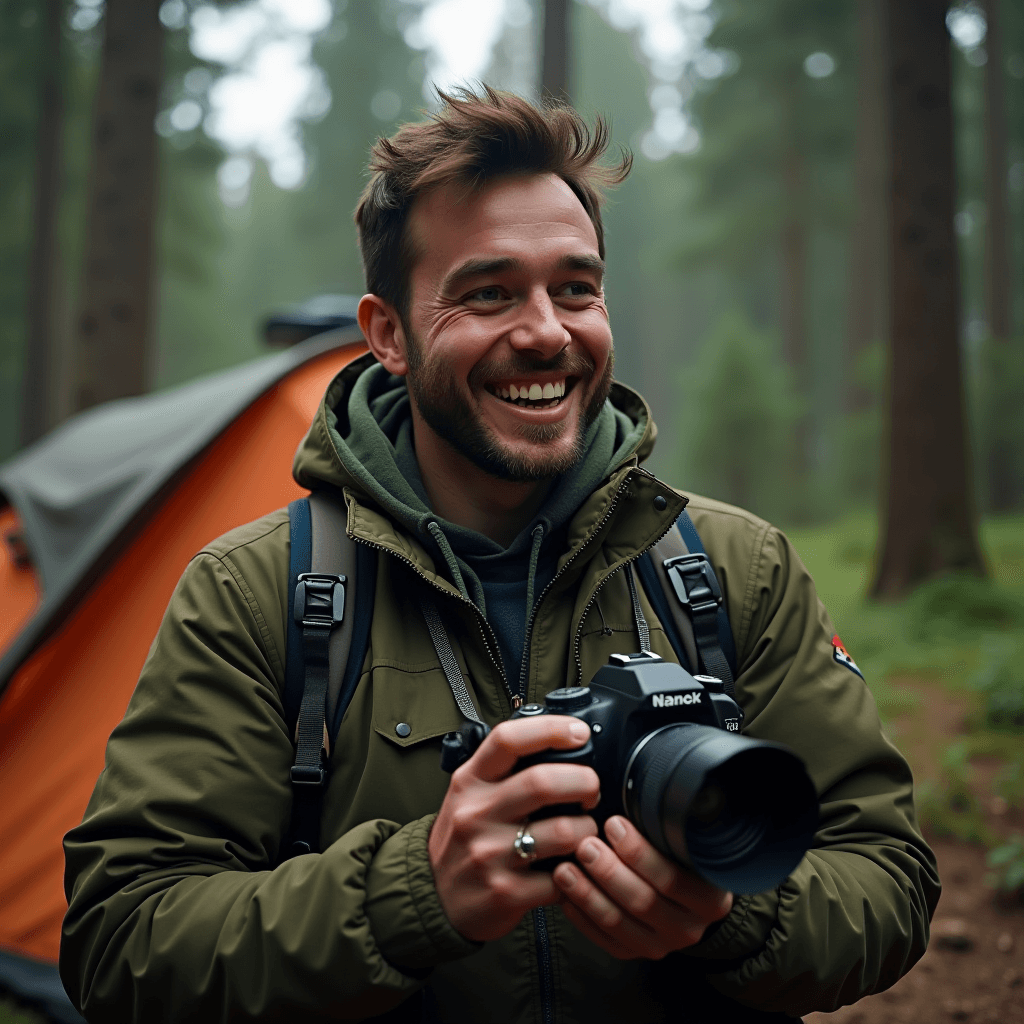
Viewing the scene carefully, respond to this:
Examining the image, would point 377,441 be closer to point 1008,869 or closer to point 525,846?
point 525,846

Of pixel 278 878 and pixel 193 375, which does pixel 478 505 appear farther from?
pixel 193 375

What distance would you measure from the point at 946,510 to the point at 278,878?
24.9 feet

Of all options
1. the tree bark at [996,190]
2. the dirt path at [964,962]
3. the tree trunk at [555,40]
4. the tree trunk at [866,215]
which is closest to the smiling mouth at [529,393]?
the dirt path at [964,962]

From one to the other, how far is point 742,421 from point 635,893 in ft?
51.2

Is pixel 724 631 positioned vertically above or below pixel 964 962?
above

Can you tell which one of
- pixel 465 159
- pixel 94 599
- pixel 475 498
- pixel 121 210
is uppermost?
pixel 121 210

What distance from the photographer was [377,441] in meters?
2.25

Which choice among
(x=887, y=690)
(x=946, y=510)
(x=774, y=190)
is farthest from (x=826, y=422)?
(x=887, y=690)

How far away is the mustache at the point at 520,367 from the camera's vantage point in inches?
84.5

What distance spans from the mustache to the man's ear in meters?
0.30

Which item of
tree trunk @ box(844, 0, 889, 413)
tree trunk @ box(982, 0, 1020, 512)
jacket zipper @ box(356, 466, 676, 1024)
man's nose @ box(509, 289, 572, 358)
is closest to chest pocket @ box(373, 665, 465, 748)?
jacket zipper @ box(356, 466, 676, 1024)

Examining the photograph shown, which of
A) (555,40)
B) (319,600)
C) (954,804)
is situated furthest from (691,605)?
(555,40)

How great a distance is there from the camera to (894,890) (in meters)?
1.81

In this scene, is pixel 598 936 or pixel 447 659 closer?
pixel 598 936
